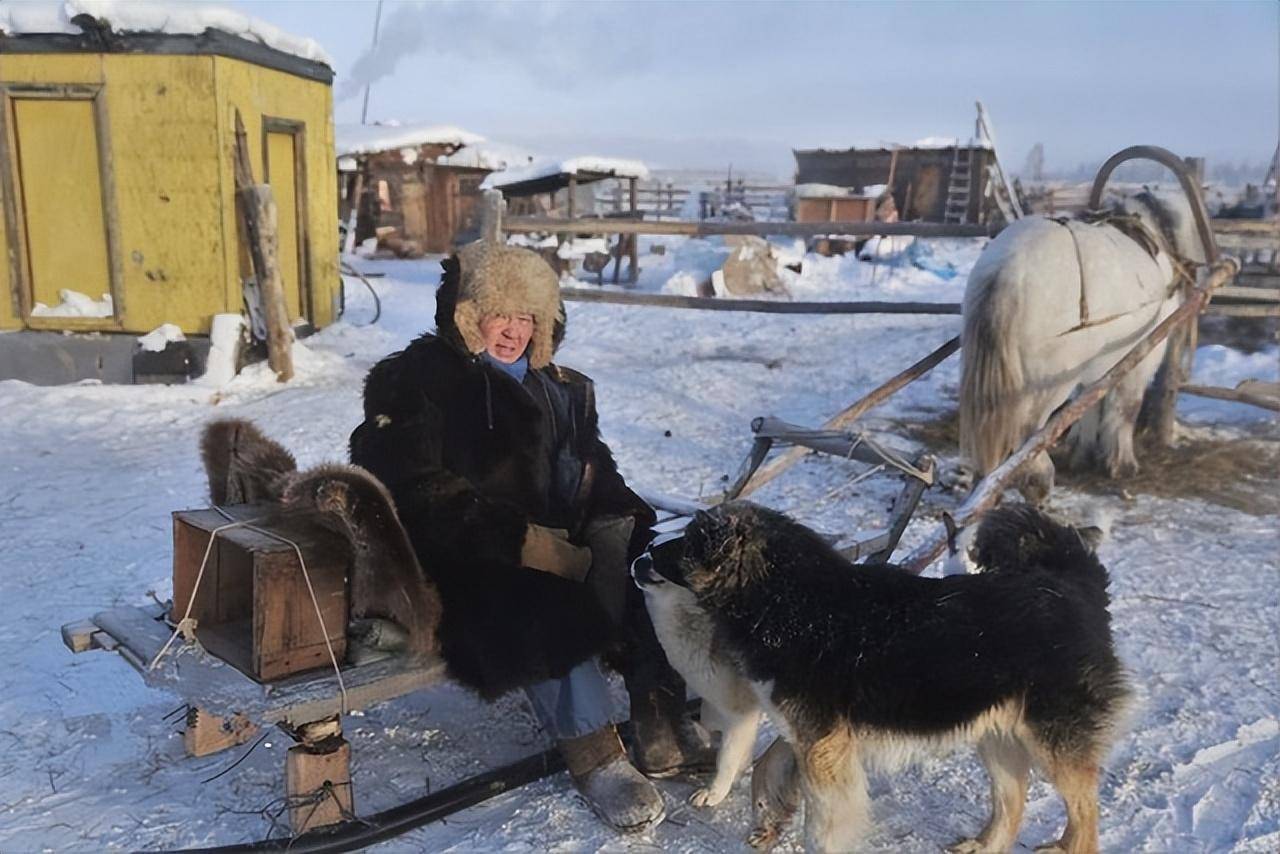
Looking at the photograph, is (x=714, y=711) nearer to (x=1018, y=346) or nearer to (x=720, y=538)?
(x=720, y=538)

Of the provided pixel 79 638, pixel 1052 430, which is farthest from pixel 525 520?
pixel 1052 430

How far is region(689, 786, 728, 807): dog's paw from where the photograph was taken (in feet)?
9.22

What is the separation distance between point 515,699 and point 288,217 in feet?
26.0

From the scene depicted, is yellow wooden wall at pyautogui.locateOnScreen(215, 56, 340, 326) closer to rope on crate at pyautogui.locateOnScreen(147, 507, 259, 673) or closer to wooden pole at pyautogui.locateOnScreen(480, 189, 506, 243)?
wooden pole at pyautogui.locateOnScreen(480, 189, 506, 243)

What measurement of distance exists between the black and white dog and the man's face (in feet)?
3.18

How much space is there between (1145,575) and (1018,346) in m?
1.38

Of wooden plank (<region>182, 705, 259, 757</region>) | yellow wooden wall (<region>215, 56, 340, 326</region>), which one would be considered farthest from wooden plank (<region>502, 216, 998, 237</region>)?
wooden plank (<region>182, 705, 259, 757</region>)

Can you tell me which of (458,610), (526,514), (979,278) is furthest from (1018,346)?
(458,610)

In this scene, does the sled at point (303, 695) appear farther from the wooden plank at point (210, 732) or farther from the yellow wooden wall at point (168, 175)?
the yellow wooden wall at point (168, 175)

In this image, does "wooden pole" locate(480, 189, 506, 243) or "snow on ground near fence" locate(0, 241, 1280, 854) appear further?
"wooden pole" locate(480, 189, 506, 243)

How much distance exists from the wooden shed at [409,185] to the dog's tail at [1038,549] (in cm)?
2145

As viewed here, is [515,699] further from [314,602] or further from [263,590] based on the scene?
[263,590]

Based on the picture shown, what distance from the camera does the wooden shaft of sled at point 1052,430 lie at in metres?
3.60

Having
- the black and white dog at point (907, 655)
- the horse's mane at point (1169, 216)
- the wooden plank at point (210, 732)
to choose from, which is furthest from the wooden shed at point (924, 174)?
the wooden plank at point (210, 732)
